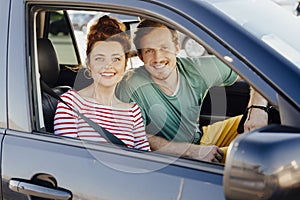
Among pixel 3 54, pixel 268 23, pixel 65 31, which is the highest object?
pixel 65 31

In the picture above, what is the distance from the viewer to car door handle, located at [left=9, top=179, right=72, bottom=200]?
2.15 metres

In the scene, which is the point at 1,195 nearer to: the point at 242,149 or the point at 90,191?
the point at 90,191

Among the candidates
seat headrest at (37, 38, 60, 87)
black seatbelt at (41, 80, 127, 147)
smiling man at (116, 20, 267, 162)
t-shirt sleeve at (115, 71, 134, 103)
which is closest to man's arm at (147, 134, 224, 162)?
smiling man at (116, 20, 267, 162)

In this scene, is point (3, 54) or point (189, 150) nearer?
point (189, 150)

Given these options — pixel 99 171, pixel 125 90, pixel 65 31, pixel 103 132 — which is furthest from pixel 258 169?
pixel 65 31

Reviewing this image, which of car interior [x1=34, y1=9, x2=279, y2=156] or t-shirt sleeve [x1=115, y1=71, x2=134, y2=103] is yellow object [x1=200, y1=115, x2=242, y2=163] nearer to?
car interior [x1=34, y1=9, x2=279, y2=156]

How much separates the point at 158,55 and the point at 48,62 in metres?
0.59

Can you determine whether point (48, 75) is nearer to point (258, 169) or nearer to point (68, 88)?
point (68, 88)

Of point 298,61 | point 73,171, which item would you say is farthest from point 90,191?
point 298,61

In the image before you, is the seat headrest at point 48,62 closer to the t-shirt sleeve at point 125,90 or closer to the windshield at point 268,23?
the t-shirt sleeve at point 125,90

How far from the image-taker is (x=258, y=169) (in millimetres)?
1607

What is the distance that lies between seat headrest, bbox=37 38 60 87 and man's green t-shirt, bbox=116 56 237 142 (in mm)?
403

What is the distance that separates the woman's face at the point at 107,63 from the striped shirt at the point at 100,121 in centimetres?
12

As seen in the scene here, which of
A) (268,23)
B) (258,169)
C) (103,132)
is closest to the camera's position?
(258,169)
